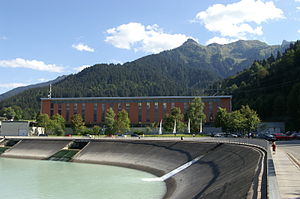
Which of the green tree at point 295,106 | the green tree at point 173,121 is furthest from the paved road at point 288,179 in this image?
the green tree at point 295,106

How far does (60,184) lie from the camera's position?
4000cm

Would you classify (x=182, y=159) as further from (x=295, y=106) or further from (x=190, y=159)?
(x=295, y=106)

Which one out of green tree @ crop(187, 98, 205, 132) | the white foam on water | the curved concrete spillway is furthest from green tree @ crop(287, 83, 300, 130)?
the white foam on water

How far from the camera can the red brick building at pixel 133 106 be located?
11188 centimetres

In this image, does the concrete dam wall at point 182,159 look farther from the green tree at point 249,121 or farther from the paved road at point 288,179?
the green tree at point 249,121

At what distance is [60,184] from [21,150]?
42022 millimetres

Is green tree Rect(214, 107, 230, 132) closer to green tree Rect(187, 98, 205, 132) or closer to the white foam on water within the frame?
green tree Rect(187, 98, 205, 132)

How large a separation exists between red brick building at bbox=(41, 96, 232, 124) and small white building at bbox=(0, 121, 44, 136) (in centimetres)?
1722

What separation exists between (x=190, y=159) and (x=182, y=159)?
201cm

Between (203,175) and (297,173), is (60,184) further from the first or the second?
(297,173)

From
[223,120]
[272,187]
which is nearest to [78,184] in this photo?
[272,187]

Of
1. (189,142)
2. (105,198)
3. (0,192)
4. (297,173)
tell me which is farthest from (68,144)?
(297,173)

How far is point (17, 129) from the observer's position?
107 meters

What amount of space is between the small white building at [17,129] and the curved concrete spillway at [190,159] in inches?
1781
